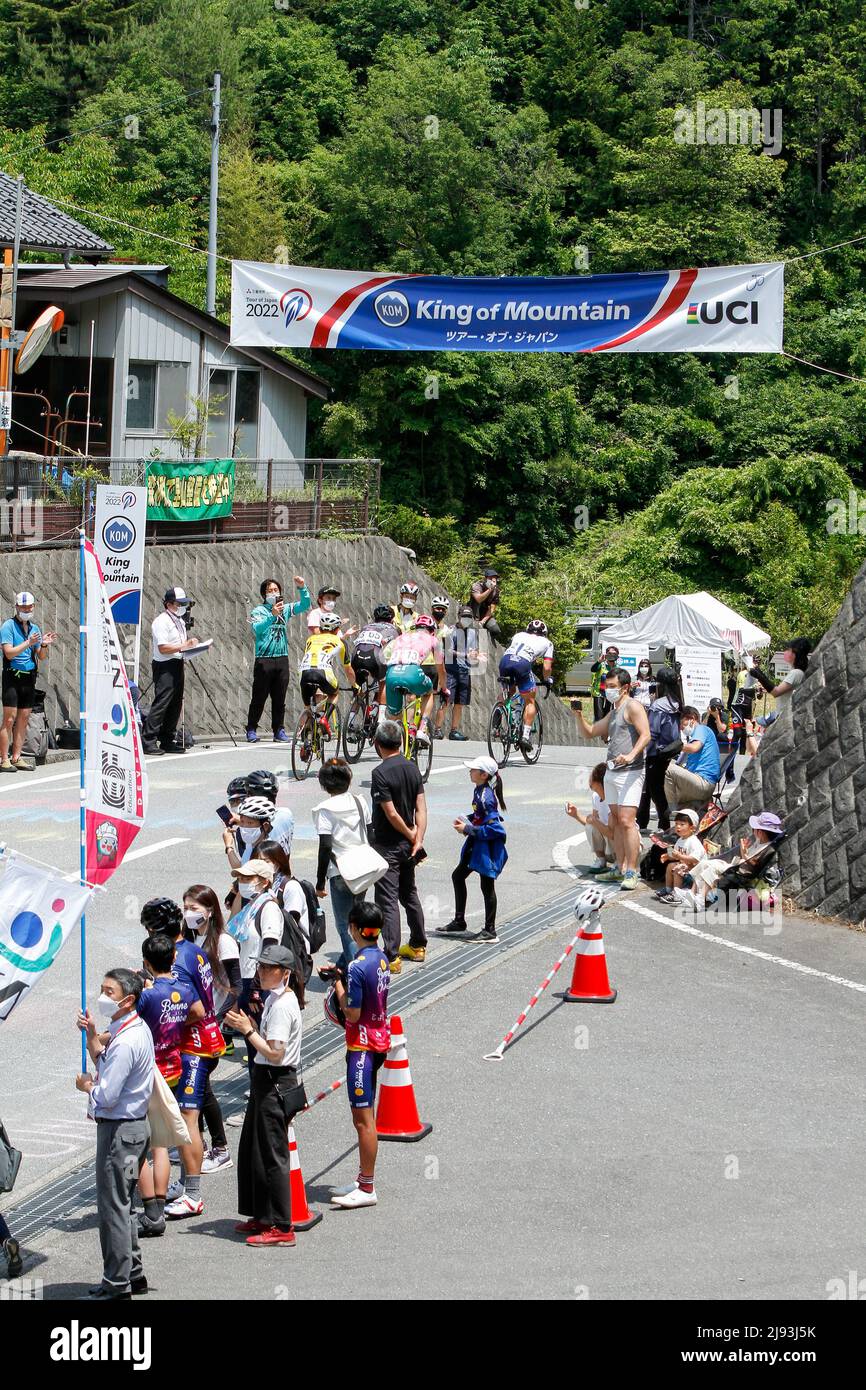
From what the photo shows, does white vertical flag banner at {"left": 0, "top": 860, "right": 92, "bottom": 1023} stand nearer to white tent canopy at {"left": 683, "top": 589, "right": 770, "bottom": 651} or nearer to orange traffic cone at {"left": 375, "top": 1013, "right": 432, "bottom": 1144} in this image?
orange traffic cone at {"left": 375, "top": 1013, "right": 432, "bottom": 1144}

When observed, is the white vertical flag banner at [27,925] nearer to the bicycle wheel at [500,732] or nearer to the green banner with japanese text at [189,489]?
the bicycle wheel at [500,732]

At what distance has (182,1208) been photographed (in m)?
8.27

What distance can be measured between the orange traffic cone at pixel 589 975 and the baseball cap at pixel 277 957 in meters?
3.95

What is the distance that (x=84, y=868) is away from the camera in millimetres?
9562

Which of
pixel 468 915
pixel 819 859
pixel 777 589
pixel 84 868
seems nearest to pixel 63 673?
pixel 468 915

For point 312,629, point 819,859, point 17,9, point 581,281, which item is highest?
point 17,9

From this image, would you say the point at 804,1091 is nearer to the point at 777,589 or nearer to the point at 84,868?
the point at 84,868

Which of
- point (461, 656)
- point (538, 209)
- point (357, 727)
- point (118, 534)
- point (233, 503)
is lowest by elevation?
point (357, 727)

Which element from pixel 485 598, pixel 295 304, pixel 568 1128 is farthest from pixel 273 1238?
pixel 295 304

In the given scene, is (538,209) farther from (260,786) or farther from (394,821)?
(260,786)

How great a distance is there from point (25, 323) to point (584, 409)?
2379cm

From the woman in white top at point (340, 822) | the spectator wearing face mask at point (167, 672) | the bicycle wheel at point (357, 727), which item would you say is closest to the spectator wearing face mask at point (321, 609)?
the bicycle wheel at point (357, 727)

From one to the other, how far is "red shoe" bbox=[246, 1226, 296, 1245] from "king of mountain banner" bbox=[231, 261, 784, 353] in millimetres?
16814

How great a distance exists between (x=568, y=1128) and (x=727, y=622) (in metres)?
24.4
